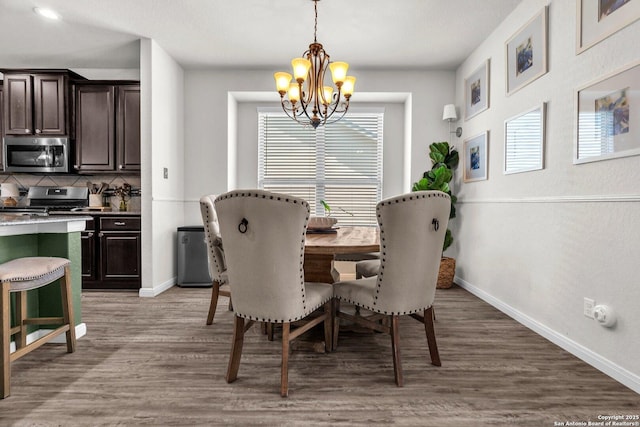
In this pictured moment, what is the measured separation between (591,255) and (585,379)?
0.73m

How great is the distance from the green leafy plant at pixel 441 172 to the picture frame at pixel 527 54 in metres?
1.10

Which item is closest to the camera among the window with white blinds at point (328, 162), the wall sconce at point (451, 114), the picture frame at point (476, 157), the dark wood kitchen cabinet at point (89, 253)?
the picture frame at point (476, 157)

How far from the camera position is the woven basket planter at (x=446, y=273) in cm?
398

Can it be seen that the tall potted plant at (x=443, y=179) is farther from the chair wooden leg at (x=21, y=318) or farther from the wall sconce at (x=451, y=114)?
the chair wooden leg at (x=21, y=318)

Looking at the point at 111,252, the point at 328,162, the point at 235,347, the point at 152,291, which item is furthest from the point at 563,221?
the point at 111,252

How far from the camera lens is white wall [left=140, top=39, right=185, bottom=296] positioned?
3.71 metres

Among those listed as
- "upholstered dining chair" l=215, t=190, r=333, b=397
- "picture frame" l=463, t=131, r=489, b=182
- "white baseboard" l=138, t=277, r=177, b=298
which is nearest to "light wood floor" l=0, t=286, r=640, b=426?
A: "upholstered dining chair" l=215, t=190, r=333, b=397

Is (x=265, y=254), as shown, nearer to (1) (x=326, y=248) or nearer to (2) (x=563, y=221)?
(1) (x=326, y=248)

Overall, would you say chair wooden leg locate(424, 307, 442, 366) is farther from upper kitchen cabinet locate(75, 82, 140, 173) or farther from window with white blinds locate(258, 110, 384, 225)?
upper kitchen cabinet locate(75, 82, 140, 173)

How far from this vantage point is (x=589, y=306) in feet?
7.11

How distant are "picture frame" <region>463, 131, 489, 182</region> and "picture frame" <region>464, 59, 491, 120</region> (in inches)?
12.0

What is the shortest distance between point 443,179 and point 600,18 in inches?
84.3

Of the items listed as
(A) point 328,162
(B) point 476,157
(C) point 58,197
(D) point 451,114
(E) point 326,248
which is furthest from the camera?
(A) point 328,162

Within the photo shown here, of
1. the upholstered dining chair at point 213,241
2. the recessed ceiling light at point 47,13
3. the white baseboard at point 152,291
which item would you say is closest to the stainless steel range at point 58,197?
the white baseboard at point 152,291
